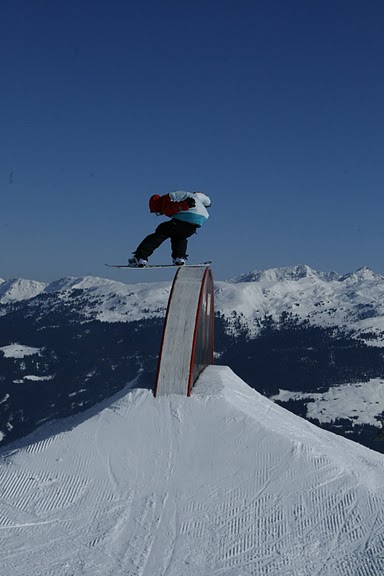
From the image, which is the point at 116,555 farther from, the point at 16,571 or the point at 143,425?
the point at 143,425

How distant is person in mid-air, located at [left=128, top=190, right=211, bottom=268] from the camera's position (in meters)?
19.9

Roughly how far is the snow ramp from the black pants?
224cm

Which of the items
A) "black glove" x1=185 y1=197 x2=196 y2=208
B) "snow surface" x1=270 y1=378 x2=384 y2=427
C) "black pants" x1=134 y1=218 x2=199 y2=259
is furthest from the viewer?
"snow surface" x1=270 y1=378 x2=384 y2=427

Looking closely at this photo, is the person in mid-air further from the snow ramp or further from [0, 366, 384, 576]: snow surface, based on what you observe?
[0, 366, 384, 576]: snow surface

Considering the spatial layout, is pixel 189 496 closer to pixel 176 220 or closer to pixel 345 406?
pixel 176 220

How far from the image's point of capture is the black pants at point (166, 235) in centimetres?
2052

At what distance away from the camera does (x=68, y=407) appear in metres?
188

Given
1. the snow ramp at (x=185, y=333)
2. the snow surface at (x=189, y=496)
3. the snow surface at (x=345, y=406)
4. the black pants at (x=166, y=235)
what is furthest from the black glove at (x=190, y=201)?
the snow surface at (x=345, y=406)

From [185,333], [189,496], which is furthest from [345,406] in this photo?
[189,496]

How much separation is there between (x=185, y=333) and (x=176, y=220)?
13.9 feet

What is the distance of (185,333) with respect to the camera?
21.4 meters

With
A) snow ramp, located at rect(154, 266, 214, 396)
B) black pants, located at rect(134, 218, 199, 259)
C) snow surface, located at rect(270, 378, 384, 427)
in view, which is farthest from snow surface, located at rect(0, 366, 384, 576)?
snow surface, located at rect(270, 378, 384, 427)

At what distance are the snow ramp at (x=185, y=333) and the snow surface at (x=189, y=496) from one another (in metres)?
0.74

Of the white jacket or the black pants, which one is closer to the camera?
the white jacket
